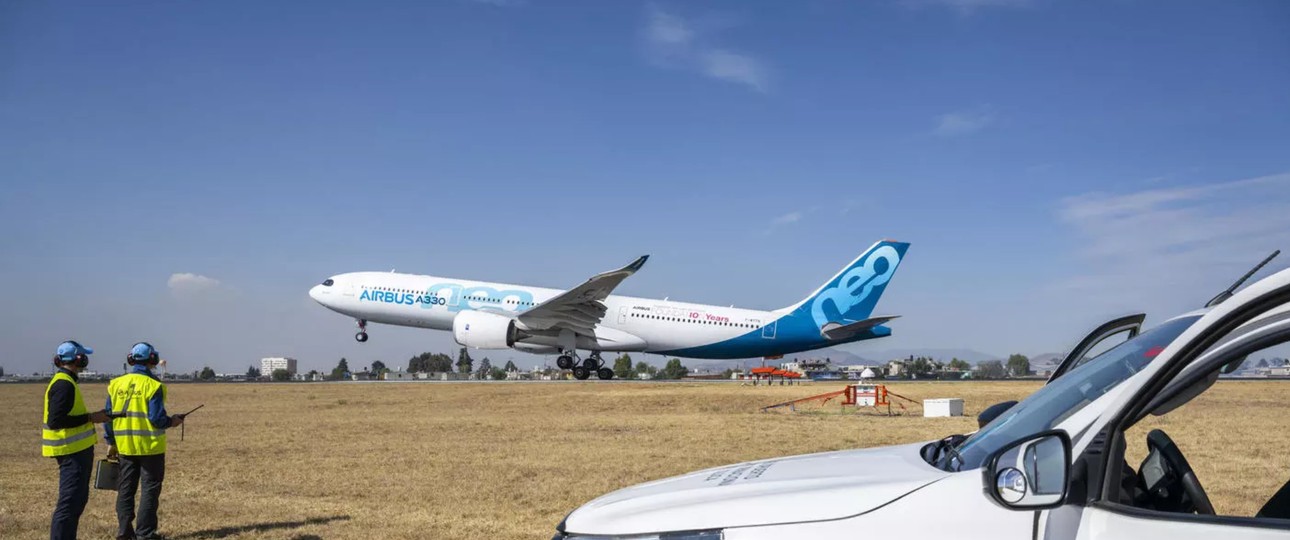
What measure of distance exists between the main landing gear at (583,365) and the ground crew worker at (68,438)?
3080cm

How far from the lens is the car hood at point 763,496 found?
2.75 m

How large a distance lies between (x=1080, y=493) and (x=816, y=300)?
34.3 meters

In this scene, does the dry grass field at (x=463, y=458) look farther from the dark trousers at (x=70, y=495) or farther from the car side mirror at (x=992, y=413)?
the dark trousers at (x=70, y=495)

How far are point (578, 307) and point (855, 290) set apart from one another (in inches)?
412

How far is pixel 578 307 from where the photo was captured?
116 ft

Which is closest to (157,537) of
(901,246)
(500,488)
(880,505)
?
(500,488)

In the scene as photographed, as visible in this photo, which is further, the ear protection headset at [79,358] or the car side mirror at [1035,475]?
the ear protection headset at [79,358]

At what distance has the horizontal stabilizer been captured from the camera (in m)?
35.0

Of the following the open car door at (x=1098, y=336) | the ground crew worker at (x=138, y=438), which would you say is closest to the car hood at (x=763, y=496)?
the open car door at (x=1098, y=336)

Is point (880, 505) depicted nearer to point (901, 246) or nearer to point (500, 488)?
point (500, 488)

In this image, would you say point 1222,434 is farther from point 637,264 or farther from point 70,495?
point 637,264

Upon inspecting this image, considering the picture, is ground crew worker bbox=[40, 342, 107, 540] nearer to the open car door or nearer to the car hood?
the car hood

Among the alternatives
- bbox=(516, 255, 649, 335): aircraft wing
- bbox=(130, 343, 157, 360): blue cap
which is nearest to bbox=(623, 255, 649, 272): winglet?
bbox=(516, 255, 649, 335): aircraft wing

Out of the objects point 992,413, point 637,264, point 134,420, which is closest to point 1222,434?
point 992,413
